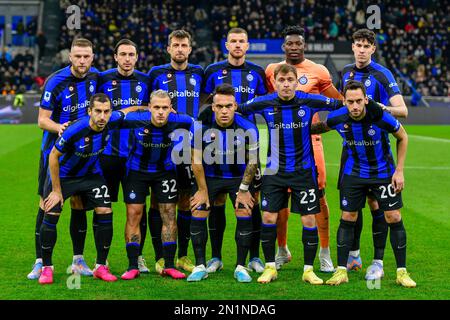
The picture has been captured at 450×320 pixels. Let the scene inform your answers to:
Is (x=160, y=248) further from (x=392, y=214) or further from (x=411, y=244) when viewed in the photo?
(x=411, y=244)

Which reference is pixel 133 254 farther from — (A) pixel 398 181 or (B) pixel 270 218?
(A) pixel 398 181

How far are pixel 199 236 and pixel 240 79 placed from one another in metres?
1.68

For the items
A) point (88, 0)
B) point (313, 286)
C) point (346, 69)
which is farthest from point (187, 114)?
point (88, 0)

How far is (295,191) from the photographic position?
7.75 m

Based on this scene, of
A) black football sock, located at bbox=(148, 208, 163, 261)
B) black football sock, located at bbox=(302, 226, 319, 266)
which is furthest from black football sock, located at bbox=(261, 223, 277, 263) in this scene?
black football sock, located at bbox=(148, 208, 163, 261)

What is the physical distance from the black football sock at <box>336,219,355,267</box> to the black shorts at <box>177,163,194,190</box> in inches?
61.5

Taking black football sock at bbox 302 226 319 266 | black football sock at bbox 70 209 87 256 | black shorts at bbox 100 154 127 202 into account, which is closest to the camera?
black football sock at bbox 302 226 319 266

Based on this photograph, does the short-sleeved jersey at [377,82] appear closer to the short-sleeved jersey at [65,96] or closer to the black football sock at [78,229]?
the short-sleeved jersey at [65,96]

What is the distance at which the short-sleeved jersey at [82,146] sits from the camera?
7527mm

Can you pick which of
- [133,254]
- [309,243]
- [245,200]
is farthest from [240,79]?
[133,254]

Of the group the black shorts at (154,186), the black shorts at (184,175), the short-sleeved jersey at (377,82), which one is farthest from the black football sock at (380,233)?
the black shorts at (154,186)

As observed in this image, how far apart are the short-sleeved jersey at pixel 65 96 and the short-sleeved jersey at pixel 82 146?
1.50 ft

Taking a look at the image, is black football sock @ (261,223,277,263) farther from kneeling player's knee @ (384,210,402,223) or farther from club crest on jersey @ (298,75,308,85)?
club crest on jersey @ (298,75,308,85)

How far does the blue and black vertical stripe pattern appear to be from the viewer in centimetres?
841
